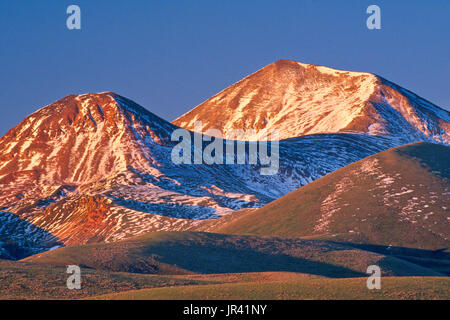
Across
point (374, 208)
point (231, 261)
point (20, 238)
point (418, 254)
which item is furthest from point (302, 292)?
point (20, 238)

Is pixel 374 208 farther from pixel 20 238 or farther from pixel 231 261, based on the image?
pixel 20 238

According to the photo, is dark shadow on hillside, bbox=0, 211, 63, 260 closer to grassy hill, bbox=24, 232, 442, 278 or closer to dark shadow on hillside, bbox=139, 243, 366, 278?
grassy hill, bbox=24, 232, 442, 278

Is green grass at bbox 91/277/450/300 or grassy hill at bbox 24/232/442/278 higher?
grassy hill at bbox 24/232/442/278

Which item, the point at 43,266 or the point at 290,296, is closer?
the point at 290,296

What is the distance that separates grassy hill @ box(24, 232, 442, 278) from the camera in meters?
72.6

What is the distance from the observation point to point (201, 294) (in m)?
40.2

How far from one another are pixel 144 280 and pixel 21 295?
1166cm

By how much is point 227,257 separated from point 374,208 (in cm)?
4163

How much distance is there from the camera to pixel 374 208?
112 metres

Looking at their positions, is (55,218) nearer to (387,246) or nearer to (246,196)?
(246,196)

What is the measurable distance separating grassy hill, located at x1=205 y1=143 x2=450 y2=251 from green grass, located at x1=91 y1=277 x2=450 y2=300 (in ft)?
174

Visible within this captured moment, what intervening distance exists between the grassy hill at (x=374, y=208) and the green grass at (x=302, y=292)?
53.0 m

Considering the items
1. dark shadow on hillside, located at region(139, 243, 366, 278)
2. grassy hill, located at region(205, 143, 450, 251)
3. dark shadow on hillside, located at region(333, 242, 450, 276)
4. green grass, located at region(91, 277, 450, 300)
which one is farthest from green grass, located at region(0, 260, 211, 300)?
grassy hill, located at region(205, 143, 450, 251)
